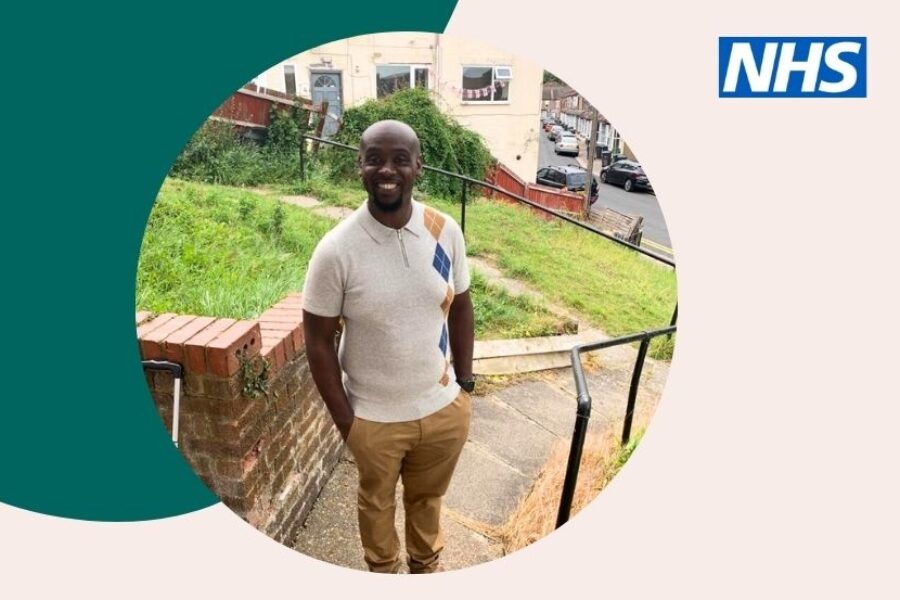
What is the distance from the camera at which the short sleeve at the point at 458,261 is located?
5.60ft

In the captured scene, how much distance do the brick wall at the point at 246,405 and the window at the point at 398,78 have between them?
77cm

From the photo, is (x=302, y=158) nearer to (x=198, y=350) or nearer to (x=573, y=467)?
(x=198, y=350)

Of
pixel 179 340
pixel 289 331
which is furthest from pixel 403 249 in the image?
pixel 179 340

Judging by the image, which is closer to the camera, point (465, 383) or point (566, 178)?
point (465, 383)

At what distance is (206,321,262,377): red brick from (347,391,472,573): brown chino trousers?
1.27 feet

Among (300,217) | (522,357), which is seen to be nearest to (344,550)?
(522,357)

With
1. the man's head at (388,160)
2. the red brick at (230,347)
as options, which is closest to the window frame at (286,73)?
the man's head at (388,160)

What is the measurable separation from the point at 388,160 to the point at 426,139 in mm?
537

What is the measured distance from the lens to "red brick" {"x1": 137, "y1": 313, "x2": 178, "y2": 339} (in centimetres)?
182

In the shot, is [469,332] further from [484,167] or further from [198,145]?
[198,145]

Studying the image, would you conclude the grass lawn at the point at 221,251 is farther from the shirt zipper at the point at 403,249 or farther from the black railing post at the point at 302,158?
the shirt zipper at the point at 403,249

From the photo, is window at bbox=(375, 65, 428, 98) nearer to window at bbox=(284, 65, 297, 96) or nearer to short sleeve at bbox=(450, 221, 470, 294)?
window at bbox=(284, 65, 297, 96)

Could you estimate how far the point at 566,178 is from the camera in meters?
2.28

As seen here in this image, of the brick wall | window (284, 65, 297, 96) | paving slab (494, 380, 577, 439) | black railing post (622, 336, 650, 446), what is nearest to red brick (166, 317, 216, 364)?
the brick wall
